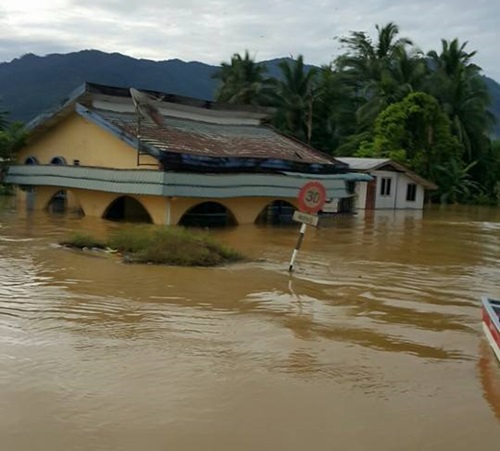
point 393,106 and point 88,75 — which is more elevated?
point 88,75

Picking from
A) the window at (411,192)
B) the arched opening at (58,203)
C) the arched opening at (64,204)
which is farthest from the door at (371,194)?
the arched opening at (58,203)

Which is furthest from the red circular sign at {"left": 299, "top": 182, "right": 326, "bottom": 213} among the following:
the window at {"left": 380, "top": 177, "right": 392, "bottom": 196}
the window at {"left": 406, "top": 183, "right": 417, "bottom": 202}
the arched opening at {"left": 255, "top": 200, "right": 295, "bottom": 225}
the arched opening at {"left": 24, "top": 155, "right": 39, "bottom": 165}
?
the window at {"left": 406, "top": 183, "right": 417, "bottom": 202}

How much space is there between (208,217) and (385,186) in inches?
585

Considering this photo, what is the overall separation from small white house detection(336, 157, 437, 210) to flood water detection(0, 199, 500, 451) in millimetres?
20913

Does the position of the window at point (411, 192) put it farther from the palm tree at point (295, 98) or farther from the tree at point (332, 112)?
the tree at point (332, 112)

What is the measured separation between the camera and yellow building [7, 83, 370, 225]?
2069 centimetres

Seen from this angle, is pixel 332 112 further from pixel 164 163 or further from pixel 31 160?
pixel 164 163

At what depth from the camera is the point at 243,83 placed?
48.1 meters

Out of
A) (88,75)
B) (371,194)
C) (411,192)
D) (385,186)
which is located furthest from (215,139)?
(88,75)

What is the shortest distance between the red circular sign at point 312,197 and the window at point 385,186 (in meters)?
23.3

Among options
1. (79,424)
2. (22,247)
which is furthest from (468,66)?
(79,424)

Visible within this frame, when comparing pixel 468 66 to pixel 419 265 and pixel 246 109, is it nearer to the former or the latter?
pixel 246 109

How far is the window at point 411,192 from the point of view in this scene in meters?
37.1

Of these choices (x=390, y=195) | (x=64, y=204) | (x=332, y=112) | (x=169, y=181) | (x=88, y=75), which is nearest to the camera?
(x=169, y=181)
